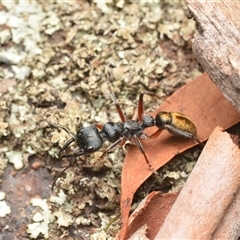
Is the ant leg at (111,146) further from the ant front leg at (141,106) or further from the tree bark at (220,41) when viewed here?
the tree bark at (220,41)

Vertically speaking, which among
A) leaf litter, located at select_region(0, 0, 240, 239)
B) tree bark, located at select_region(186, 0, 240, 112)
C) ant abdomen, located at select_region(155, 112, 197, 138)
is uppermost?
tree bark, located at select_region(186, 0, 240, 112)

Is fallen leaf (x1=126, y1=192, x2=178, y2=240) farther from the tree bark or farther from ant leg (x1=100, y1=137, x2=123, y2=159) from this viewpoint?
the tree bark

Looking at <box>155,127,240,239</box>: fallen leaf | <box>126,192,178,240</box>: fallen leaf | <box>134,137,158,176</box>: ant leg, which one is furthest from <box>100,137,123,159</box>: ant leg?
<box>155,127,240,239</box>: fallen leaf

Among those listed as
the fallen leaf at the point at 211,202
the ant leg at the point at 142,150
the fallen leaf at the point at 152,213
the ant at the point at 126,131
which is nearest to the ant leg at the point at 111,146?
the ant at the point at 126,131

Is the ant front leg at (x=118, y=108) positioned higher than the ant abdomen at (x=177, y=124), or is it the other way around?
the ant abdomen at (x=177, y=124)

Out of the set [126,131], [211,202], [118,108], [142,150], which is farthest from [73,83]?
[211,202]
